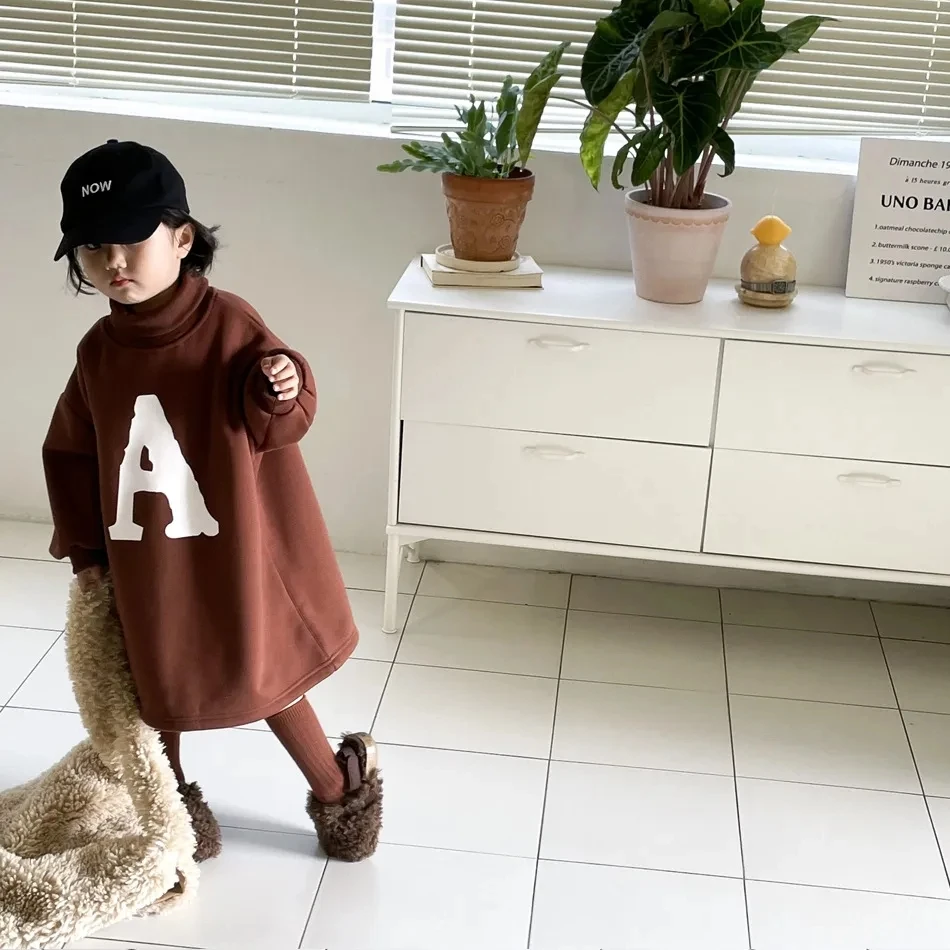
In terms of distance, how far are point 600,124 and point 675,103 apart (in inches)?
6.8

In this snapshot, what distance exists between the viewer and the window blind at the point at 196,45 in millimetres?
2436

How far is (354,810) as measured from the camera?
178 cm

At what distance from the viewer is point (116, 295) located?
1479 millimetres

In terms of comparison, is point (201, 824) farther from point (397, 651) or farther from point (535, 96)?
point (535, 96)

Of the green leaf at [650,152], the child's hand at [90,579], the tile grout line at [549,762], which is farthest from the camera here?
the green leaf at [650,152]

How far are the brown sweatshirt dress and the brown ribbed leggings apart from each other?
0.08 meters

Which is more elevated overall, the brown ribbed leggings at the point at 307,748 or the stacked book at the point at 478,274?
the stacked book at the point at 478,274

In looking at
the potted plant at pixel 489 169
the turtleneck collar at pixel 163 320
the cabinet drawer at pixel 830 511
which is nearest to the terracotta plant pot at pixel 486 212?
the potted plant at pixel 489 169

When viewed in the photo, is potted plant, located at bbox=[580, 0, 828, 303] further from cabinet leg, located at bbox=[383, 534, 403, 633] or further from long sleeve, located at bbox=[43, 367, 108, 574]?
long sleeve, located at bbox=[43, 367, 108, 574]

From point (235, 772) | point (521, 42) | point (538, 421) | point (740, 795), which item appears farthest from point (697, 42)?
point (235, 772)

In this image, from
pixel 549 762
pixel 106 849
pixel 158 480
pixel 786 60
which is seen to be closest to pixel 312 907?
pixel 106 849

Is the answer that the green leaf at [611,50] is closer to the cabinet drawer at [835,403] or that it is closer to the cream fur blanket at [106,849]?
the cabinet drawer at [835,403]

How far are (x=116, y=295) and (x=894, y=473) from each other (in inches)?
55.9

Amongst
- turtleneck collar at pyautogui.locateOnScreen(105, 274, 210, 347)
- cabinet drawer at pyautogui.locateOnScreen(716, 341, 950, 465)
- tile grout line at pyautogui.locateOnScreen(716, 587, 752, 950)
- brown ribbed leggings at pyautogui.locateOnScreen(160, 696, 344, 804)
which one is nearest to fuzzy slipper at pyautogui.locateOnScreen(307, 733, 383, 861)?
brown ribbed leggings at pyautogui.locateOnScreen(160, 696, 344, 804)
